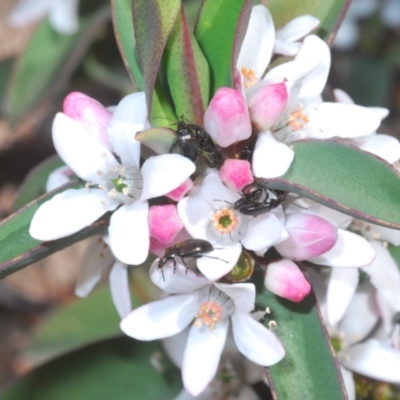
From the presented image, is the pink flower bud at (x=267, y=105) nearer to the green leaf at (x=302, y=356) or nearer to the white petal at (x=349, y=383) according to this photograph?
the green leaf at (x=302, y=356)

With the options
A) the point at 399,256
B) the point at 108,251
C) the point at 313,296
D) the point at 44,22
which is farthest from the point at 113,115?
the point at 44,22

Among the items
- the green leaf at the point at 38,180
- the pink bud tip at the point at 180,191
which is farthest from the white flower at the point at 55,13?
the pink bud tip at the point at 180,191

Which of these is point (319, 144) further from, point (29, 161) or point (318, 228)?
point (29, 161)

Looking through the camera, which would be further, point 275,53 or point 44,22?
point 44,22

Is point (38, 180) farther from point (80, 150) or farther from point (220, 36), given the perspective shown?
point (220, 36)

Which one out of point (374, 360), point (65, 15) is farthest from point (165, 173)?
point (65, 15)

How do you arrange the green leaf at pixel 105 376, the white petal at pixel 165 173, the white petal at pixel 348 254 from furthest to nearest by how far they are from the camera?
the green leaf at pixel 105 376, the white petal at pixel 348 254, the white petal at pixel 165 173
